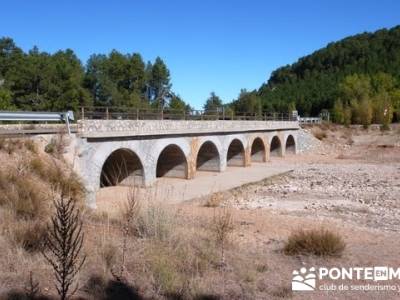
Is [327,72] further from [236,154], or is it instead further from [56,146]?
[56,146]

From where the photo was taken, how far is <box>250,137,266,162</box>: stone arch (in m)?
34.6

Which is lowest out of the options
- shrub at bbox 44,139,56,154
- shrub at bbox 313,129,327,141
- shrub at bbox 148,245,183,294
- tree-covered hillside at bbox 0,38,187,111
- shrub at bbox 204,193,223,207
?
shrub at bbox 204,193,223,207

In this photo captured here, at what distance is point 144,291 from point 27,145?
26.4 feet

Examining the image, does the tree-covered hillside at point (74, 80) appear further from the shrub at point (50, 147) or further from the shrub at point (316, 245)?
the shrub at point (316, 245)

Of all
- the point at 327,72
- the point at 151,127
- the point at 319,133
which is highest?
the point at 327,72

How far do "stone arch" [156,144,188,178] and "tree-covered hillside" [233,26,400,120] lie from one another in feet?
146

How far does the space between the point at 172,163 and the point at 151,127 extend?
4.50m

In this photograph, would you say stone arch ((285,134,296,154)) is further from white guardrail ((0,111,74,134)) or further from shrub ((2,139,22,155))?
shrub ((2,139,22,155))

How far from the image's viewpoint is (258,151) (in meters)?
35.4

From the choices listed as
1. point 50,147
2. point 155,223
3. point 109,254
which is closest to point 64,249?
point 109,254

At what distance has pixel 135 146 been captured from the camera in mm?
18125

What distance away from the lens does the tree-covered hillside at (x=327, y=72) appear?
260 feet

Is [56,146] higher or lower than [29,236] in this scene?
higher

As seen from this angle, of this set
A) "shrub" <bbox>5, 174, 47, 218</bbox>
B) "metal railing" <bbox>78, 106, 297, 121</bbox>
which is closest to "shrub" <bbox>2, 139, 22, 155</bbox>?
"shrub" <bbox>5, 174, 47, 218</bbox>
